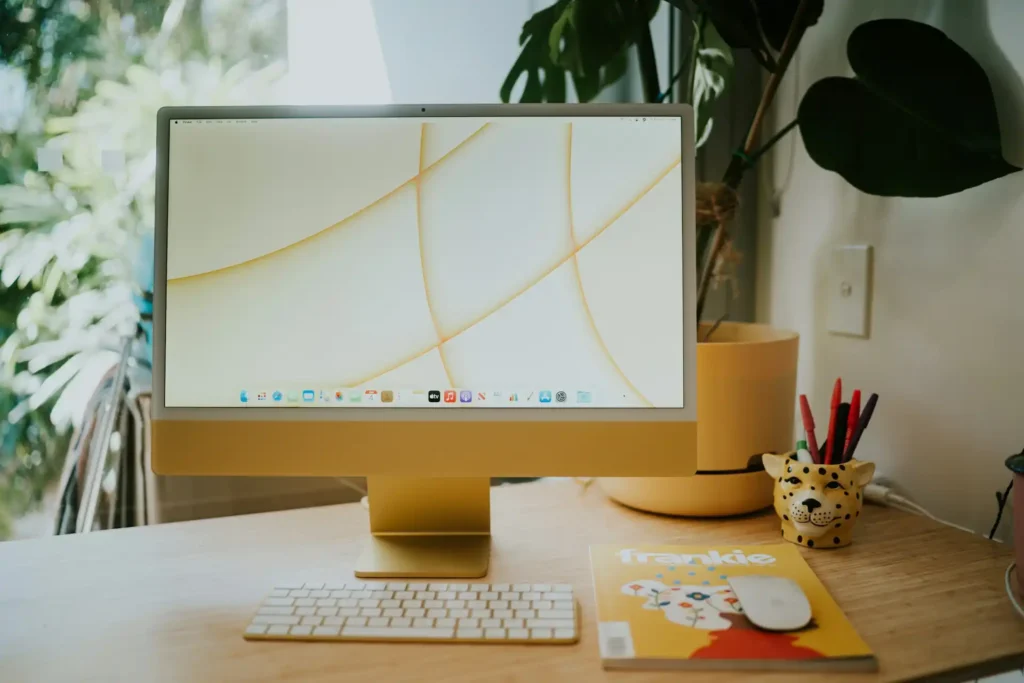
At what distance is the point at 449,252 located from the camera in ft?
2.50

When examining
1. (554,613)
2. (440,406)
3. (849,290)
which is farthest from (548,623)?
(849,290)

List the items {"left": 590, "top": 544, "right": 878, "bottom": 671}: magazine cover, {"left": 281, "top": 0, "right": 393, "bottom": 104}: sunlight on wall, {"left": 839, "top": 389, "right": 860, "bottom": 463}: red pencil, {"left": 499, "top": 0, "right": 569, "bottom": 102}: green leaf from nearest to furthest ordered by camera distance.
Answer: {"left": 590, "top": 544, "right": 878, "bottom": 671}: magazine cover → {"left": 839, "top": 389, "right": 860, "bottom": 463}: red pencil → {"left": 499, "top": 0, "right": 569, "bottom": 102}: green leaf → {"left": 281, "top": 0, "right": 393, "bottom": 104}: sunlight on wall

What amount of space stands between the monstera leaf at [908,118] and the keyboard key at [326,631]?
2.40 feet

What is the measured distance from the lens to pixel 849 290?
1062mm

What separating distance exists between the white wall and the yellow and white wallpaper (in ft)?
1.26

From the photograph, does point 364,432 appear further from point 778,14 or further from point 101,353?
point 778,14

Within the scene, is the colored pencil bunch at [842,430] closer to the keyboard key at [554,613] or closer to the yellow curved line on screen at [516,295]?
the yellow curved line on screen at [516,295]

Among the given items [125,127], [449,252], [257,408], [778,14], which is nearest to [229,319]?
[257,408]

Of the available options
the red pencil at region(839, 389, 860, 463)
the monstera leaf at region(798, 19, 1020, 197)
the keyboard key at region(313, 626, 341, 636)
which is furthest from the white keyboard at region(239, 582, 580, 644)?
the monstera leaf at region(798, 19, 1020, 197)

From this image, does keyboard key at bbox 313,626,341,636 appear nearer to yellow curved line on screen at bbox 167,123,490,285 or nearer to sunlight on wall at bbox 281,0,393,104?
yellow curved line on screen at bbox 167,123,490,285

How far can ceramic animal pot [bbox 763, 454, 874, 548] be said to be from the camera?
815 millimetres

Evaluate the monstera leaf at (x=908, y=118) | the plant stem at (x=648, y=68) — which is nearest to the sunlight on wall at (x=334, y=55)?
the plant stem at (x=648, y=68)

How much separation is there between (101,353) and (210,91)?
15.5 inches

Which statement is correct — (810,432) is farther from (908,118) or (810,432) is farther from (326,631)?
(326,631)
